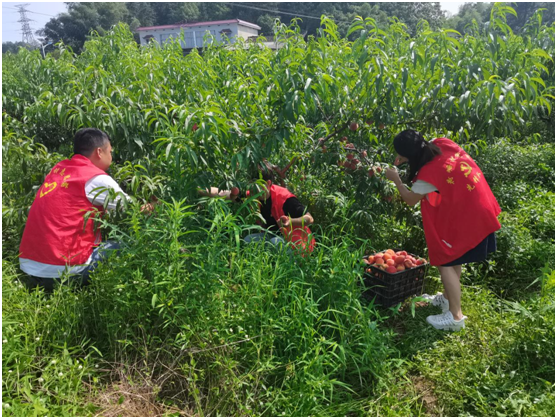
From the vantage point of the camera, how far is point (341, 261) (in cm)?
255

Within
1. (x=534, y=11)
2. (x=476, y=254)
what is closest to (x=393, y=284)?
(x=476, y=254)

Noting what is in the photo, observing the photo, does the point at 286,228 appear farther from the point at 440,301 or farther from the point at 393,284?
the point at 440,301

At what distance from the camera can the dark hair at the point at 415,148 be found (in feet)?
8.70

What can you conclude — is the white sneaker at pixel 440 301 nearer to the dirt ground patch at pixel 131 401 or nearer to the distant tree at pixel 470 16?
the dirt ground patch at pixel 131 401

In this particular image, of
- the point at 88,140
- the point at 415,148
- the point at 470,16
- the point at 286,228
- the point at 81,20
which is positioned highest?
the point at 81,20

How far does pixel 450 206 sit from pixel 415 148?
41cm

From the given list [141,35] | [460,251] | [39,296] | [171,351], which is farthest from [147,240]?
[141,35]

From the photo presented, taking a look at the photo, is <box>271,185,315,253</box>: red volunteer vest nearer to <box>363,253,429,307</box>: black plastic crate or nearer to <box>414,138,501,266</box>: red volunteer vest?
<box>363,253,429,307</box>: black plastic crate

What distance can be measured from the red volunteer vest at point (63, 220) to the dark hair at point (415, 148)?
188 cm

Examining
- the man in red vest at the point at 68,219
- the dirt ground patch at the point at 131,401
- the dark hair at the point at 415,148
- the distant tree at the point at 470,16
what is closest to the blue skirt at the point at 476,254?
the dark hair at the point at 415,148

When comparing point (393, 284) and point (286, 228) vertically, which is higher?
point (286, 228)

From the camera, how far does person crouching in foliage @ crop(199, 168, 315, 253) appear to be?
9.00ft

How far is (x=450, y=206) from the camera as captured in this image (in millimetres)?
2617

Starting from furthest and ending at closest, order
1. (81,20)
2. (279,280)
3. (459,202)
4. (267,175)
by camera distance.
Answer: (81,20) → (267,175) → (459,202) → (279,280)
